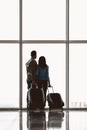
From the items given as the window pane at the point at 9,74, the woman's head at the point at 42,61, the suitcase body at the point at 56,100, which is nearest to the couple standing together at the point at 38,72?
the woman's head at the point at 42,61

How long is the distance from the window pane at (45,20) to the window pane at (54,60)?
0.85 ft

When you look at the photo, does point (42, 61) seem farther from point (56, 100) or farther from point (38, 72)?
point (56, 100)

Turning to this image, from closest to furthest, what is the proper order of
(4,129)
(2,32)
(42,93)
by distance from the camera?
(4,129)
(42,93)
(2,32)

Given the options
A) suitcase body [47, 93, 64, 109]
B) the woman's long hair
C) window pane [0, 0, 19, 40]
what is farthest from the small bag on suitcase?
window pane [0, 0, 19, 40]

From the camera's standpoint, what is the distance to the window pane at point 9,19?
40.8 ft
